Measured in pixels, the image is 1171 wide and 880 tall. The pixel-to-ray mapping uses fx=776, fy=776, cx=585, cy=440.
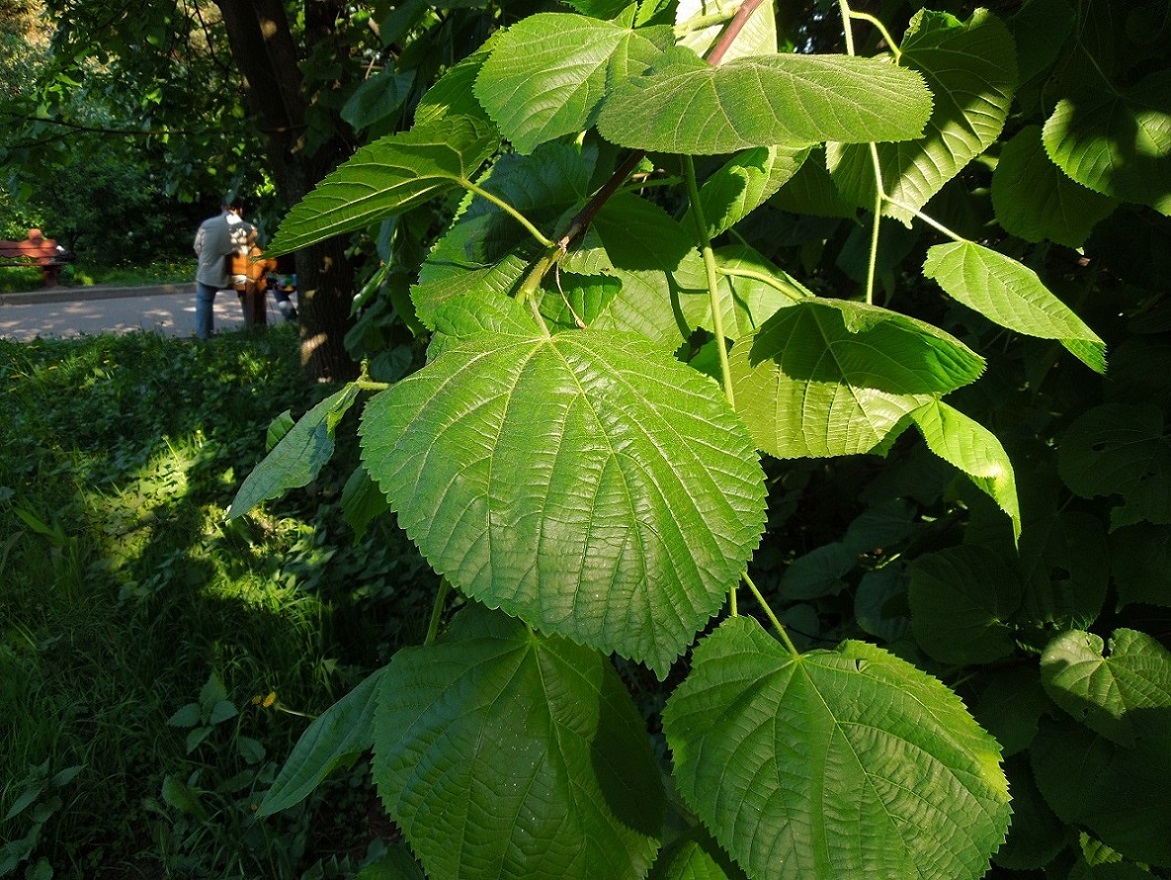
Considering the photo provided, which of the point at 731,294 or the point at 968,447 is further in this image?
the point at 731,294

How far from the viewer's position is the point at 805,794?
0.48 meters

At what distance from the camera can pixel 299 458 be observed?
0.61 m

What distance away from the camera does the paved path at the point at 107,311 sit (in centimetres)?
942

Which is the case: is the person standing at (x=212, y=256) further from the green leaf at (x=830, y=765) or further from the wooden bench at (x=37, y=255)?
the green leaf at (x=830, y=765)

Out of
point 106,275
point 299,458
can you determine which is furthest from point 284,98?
point 106,275

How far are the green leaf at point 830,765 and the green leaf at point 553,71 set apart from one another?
396mm

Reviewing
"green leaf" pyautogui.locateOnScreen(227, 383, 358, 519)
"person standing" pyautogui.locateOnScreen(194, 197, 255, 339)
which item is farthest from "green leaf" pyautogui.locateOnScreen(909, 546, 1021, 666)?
"person standing" pyautogui.locateOnScreen(194, 197, 255, 339)

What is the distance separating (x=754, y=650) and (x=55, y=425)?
5.56 metres

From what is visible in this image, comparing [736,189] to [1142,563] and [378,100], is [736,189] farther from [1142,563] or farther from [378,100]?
[378,100]

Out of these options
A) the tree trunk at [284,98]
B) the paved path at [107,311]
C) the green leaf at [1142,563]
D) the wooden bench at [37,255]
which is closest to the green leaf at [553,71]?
the green leaf at [1142,563]

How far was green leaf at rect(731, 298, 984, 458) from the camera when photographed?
56 cm

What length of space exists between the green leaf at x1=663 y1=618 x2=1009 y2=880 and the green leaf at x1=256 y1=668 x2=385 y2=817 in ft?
0.91

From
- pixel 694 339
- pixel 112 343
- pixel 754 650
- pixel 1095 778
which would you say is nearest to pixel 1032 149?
pixel 694 339

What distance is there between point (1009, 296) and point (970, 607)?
32.0 inches
